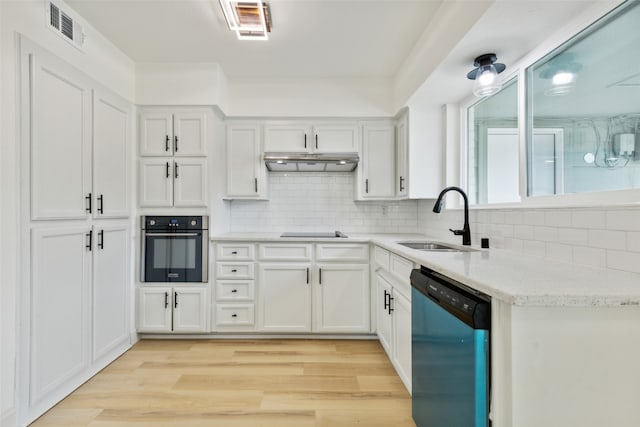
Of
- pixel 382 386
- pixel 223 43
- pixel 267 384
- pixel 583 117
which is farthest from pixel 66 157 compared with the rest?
pixel 583 117

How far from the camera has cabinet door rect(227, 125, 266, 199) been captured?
317 centimetres

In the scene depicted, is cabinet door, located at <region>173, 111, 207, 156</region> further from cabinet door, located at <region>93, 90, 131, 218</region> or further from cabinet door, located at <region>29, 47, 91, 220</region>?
cabinet door, located at <region>29, 47, 91, 220</region>

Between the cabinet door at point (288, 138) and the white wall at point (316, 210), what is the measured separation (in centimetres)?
37

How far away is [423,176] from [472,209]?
0.64 meters

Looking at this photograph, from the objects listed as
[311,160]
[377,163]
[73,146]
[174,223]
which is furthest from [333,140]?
[73,146]

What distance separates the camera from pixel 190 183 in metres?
2.84

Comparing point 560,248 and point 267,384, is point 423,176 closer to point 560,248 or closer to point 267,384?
point 560,248

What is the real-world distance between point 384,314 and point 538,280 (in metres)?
1.52

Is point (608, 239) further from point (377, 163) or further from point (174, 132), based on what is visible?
point (174, 132)

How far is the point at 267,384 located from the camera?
2.12 meters

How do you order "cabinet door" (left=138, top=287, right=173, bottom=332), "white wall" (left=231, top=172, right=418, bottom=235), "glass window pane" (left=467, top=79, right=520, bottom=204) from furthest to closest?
"white wall" (left=231, top=172, right=418, bottom=235), "cabinet door" (left=138, top=287, right=173, bottom=332), "glass window pane" (left=467, top=79, right=520, bottom=204)

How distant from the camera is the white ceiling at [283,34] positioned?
2049 millimetres

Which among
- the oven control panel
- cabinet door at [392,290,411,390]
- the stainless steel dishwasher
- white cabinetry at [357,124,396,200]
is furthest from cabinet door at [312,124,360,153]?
the stainless steel dishwasher

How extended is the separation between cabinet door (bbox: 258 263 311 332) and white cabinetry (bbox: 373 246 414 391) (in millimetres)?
658
